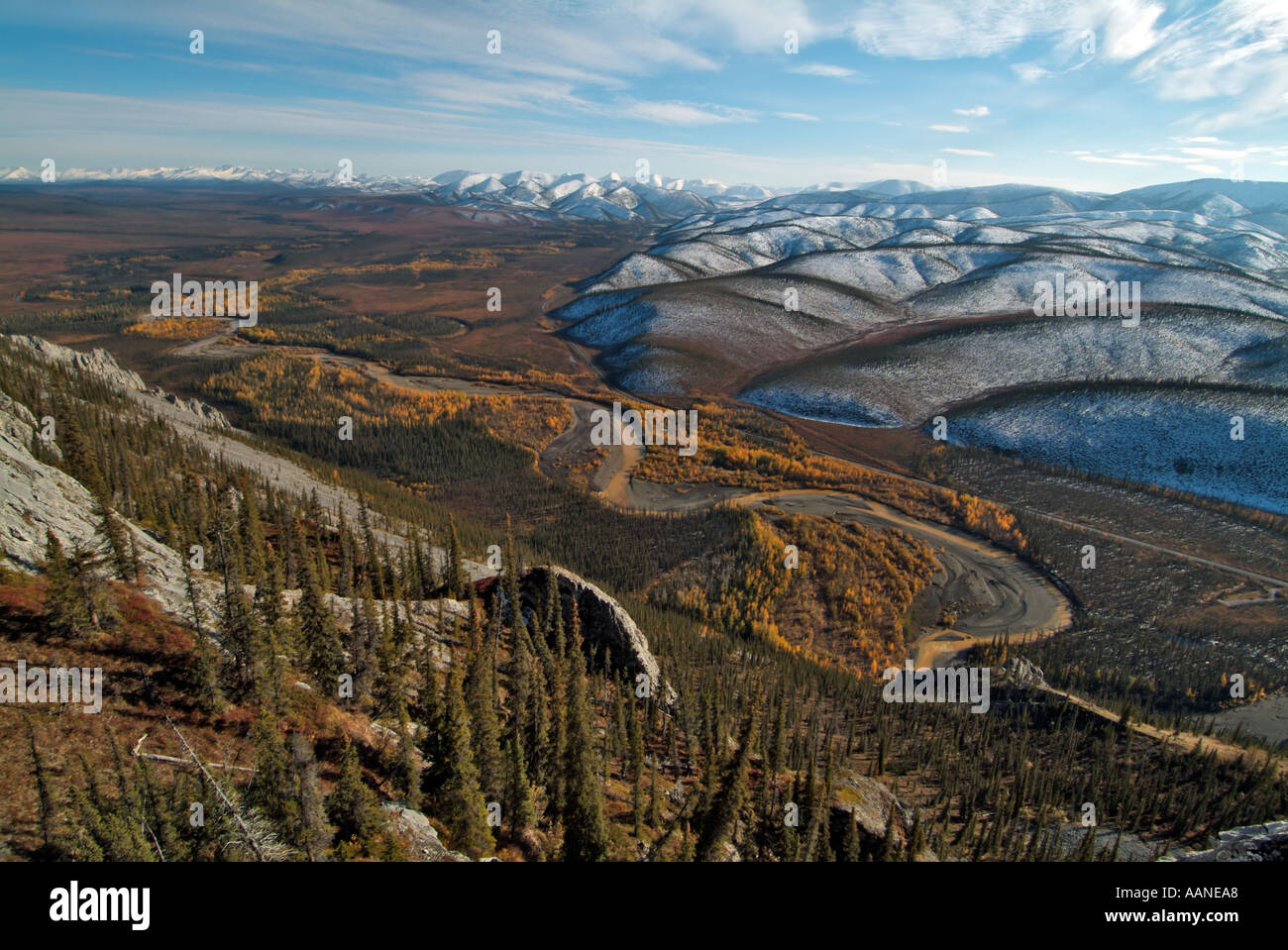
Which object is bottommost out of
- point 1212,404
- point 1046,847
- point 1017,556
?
point 1046,847

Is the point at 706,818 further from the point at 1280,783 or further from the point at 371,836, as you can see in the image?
the point at 1280,783

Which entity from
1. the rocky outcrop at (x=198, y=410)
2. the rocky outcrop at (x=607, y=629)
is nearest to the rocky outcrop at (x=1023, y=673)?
the rocky outcrop at (x=607, y=629)

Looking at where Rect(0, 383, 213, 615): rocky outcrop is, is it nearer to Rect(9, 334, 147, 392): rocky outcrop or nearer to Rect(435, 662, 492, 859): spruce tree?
Rect(435, 662, 492, 859): spruce tree

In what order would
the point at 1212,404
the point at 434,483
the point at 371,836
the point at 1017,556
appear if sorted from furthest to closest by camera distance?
the point at 1212,404, the point at 434,483, the point at 1017,556, the point at 371,836

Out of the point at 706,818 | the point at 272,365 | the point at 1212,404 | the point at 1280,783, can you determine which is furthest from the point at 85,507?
the point at 1212,404

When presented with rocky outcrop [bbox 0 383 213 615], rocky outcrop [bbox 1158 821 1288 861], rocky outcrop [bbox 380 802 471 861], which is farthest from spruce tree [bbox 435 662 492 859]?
rocky outcrop [bbox 1158 821 1288 861]

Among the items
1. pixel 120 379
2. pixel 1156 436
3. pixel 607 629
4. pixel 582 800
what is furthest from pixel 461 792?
pixel 1156 436

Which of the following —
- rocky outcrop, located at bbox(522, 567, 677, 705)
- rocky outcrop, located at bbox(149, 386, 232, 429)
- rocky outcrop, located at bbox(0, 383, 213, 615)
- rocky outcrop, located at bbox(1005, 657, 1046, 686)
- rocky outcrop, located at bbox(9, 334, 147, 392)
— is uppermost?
rocky outcrop, located at bbox(9, 334, 147, 392)
